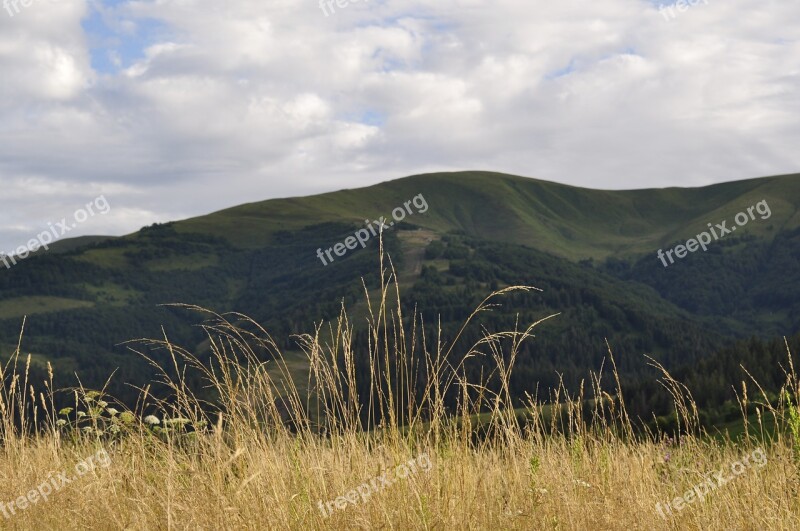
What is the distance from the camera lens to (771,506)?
16.4ft

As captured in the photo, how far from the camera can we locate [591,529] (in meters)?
4.66

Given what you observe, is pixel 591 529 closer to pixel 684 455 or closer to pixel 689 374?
pixel 684 455

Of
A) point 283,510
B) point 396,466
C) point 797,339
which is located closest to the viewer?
point 283,510

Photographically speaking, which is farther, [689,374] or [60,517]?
[689,374]

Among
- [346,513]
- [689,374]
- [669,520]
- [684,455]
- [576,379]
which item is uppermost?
[346,513]

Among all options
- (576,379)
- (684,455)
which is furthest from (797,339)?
(576,379)

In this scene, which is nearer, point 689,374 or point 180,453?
point 180,453

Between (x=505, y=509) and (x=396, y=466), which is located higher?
(x=396, y=466)

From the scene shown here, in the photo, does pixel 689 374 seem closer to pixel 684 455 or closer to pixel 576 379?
pixel 684 455

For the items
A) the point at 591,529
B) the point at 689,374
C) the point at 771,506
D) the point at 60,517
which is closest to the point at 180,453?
the point at 60,517

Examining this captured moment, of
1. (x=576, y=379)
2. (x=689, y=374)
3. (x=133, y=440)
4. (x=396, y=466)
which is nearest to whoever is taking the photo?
(x=396, y=466)

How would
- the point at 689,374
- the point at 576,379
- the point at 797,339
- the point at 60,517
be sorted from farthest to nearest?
the point at 576,379 < the point at 689,374 < the point at 797,339 < the point at 60,517

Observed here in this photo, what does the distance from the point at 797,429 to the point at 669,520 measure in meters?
1.20

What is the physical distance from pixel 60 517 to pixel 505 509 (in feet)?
10.5
